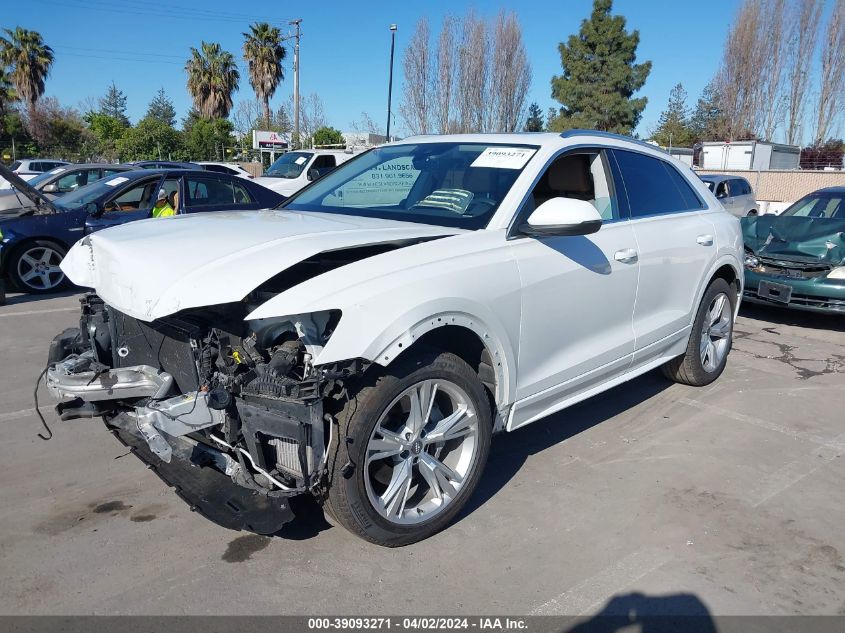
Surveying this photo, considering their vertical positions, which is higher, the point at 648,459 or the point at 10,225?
the point at 10,225

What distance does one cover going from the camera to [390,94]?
26875 mm

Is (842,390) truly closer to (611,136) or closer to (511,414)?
(611,136)

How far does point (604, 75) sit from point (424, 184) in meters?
44.5

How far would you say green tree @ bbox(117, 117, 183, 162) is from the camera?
33.7m

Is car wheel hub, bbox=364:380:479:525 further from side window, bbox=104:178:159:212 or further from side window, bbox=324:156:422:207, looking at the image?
side window, bbox=104:178:159:212

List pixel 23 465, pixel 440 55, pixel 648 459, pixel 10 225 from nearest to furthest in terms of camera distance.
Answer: pixel 23 465 < pixel 648 459 < pixel 10 225 < pixel 440 55

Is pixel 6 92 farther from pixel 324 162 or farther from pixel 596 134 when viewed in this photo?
pixel 596 134

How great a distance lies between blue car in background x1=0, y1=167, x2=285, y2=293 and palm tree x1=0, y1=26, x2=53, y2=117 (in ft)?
135

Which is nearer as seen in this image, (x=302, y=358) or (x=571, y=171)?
(x=302, y=358)

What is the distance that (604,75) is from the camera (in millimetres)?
44375

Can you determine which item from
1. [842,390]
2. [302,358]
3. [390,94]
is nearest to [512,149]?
[302,358]

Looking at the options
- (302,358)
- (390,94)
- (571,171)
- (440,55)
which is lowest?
(302,358)

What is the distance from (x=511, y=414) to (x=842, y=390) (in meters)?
3.73

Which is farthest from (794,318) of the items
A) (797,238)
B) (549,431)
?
(549,431)
